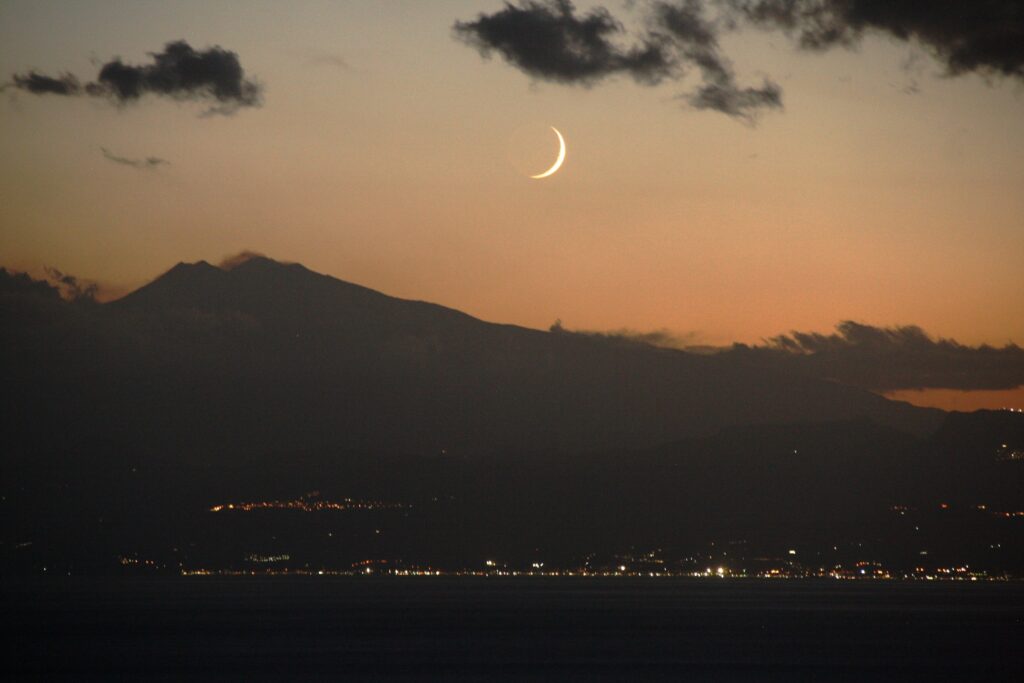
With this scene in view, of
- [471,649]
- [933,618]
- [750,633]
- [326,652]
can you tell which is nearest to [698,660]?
[471,649]

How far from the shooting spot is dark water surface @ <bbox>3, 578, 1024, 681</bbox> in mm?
89562

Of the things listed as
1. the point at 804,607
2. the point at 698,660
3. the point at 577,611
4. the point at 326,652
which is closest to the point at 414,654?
the point at 326,652

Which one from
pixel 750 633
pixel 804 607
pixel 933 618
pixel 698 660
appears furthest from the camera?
pixel 804 607

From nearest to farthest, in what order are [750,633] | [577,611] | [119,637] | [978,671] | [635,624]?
[978,671], [119,637], [750,633], [635,624], [577,611]

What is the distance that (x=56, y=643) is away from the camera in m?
112

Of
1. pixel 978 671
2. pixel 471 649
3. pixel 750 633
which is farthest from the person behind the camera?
pixel 750 633

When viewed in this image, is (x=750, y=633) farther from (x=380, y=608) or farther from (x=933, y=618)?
(x=380, y=608)

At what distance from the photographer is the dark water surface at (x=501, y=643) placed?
8956 centimetres

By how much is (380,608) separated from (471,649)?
246 ft

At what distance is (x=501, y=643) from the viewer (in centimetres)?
11694

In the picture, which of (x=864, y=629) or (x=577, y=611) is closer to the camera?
(x=864, y=629)

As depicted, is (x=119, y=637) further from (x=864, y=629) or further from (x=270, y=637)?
(x=864, y=629)

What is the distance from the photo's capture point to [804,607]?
199000 millimetres

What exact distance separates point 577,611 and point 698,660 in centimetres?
7757
